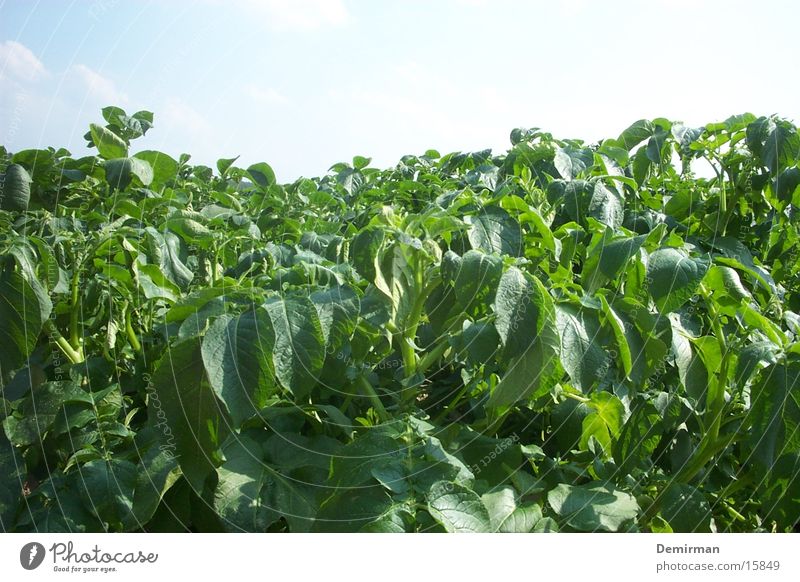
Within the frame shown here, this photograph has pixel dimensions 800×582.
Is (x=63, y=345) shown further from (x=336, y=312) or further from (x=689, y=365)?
(x=689, y=365)

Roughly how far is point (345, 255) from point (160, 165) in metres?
0.59

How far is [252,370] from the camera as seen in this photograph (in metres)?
0.85

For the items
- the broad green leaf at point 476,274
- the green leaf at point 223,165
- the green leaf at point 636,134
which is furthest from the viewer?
the green leaf at point 223,165

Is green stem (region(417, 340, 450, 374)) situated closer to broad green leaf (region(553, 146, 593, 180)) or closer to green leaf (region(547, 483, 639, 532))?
green leaf (region(547, 483, 639, 532))

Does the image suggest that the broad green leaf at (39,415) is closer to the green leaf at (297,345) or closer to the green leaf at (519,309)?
the green leaf at (297,345)

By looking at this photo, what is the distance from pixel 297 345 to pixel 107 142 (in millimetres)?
1109

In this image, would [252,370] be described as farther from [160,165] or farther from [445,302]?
[160,165]

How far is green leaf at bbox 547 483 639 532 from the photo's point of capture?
1.03 meters

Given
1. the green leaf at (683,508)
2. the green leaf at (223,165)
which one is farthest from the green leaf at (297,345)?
the green leaf at (223,165)

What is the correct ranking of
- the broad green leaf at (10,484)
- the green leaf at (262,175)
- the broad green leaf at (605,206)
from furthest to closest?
the green leaf at (262,175) < the broad green leaf at (605,206) < the broad green leaf at (10,484)

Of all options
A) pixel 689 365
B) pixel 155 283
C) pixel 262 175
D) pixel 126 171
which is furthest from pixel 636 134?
pixel 155 283

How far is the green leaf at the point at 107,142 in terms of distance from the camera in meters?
1.71

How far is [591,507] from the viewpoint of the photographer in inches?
41.3
